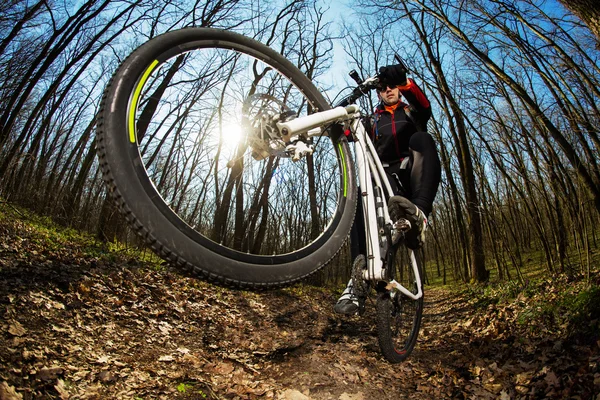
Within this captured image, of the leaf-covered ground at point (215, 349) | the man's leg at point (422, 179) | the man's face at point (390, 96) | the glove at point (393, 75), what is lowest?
the leaf-covered ground at point (215, 349)

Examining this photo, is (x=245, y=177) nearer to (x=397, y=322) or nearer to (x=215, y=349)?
(x=397, y=322)

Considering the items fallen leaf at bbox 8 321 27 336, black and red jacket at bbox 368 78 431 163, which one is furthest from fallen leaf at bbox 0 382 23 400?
black and red jacket at bbox 368 78 431 163

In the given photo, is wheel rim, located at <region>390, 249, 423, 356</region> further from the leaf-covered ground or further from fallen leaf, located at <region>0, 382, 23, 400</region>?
fallen leaf, located at <region>0, 382, 23, 400</region>

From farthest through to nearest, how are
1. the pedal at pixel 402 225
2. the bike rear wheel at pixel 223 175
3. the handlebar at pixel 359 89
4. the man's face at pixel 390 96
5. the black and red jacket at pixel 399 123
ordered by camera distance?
1. the man's face at pixel 390 96
2. the black and red jacket at pixel 399 123
3. the handlebar at pixel 359 89
4. the pedal at pixel 402 225
5. the bike rear wheel at pixel 223 175

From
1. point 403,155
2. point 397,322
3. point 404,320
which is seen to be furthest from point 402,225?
point 404,320

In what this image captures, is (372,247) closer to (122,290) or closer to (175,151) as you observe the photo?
(175,151)

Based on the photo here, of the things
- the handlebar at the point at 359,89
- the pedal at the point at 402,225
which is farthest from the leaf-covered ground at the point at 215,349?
the handlebar at the point at 359,89

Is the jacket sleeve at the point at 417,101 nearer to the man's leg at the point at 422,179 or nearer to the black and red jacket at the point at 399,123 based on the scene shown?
the black and red jacket at the point at 399,123

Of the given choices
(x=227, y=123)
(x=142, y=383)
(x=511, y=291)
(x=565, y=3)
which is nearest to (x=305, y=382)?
(x=142, y=383)

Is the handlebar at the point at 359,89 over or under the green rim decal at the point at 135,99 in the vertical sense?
over

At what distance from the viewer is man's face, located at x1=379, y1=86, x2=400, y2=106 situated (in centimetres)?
282

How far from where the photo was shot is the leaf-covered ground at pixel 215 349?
2904 mm

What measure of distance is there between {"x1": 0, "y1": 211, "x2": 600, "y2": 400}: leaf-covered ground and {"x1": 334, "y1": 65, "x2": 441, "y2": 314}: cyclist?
187 centimetres

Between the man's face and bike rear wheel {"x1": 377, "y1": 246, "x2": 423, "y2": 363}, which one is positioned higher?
the man's face
